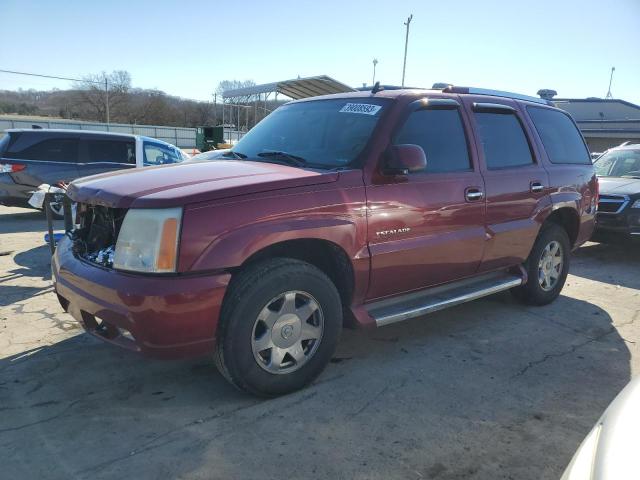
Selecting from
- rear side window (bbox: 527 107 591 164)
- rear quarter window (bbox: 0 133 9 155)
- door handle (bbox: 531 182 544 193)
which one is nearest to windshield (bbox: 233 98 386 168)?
door handle (bbox: 531 182 544 193)

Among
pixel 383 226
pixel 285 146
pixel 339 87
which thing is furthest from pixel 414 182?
pixel 339 87

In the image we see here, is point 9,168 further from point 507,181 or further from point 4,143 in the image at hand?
point 507,181

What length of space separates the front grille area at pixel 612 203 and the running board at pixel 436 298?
383cm

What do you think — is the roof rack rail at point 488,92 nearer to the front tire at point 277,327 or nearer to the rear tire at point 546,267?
the rear tire at point 546,267

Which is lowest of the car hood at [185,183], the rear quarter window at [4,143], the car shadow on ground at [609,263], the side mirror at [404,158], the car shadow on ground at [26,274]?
the car shadow on ground at [609,263]

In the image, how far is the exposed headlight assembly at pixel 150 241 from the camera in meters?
2.60

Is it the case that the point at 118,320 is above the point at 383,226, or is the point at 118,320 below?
below

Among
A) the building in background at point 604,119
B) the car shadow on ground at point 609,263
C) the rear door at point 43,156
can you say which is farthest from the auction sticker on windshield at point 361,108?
the building in background at point 604,119

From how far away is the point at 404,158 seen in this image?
327 centimetres

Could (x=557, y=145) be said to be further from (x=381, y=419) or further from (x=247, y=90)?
(x=247, y=90)

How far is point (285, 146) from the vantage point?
152 inches

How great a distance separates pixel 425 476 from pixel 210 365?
1733mm

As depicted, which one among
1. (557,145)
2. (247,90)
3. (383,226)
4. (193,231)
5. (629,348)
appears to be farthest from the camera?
(247,90)

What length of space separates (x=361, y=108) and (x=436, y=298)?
5.06ft
